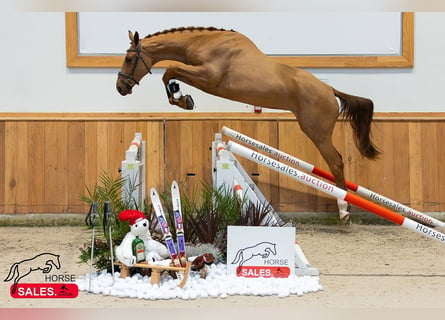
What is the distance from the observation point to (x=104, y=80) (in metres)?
3.75

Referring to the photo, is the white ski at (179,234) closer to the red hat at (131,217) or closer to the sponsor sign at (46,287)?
the red hat at (131,217)

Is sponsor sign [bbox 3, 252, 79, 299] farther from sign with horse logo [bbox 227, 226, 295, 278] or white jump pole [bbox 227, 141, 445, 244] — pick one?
white jump pole [bbox 227, 141, 445, 244]

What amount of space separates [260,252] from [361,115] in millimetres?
1541

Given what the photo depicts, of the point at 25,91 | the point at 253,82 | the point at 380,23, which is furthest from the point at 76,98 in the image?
the point at 380,23

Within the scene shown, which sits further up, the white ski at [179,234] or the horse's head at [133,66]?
the horse's head at [133,66]

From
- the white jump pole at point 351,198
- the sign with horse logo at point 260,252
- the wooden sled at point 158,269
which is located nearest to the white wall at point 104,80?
the white jump pole at point 351,198

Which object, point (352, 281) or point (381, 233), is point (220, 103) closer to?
point (381, 233)

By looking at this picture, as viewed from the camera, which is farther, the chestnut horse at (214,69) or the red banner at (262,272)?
the chestnut horse at (214,69)

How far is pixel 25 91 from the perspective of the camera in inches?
148

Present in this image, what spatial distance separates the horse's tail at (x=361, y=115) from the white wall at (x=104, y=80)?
58cm

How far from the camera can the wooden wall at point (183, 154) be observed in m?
3.65

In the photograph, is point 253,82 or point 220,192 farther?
point 253,82

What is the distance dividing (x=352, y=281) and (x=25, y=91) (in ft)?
9.15

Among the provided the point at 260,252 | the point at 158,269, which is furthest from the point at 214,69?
the point at 158,269
